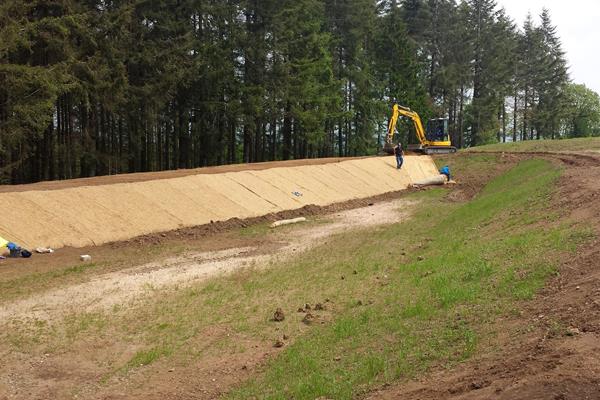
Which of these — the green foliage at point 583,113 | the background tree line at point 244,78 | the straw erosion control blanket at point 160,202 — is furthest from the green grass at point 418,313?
the green foliage at point 583,113

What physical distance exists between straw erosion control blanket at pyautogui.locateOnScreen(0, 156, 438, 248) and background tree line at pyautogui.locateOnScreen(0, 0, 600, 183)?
30.6 feet

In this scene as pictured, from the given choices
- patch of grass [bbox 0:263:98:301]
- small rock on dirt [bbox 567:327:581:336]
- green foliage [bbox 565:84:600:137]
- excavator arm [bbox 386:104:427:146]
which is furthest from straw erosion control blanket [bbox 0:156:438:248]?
green foliage [bbox 565:84:600:137]

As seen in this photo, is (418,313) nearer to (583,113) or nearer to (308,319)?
(308,319)

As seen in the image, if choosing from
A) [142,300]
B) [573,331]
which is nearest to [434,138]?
[142,300]

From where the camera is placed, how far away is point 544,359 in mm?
4770

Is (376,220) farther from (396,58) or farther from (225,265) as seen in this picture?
(396,58)

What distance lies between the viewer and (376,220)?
21.7 meters

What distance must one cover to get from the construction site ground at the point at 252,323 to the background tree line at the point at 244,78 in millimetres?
16235

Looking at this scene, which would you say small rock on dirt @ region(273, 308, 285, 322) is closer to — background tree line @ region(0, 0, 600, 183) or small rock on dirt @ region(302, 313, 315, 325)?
small rock on dirt @ region(302, 313, 315, 325)

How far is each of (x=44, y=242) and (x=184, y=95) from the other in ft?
90.9

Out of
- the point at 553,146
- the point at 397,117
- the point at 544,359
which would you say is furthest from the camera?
the point at 553,146

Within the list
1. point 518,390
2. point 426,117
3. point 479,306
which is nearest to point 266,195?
point 479,306

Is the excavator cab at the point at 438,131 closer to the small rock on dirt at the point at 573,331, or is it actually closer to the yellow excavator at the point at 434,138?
the yellow excavator at the point at 434,138

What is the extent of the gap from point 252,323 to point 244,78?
37102mm
